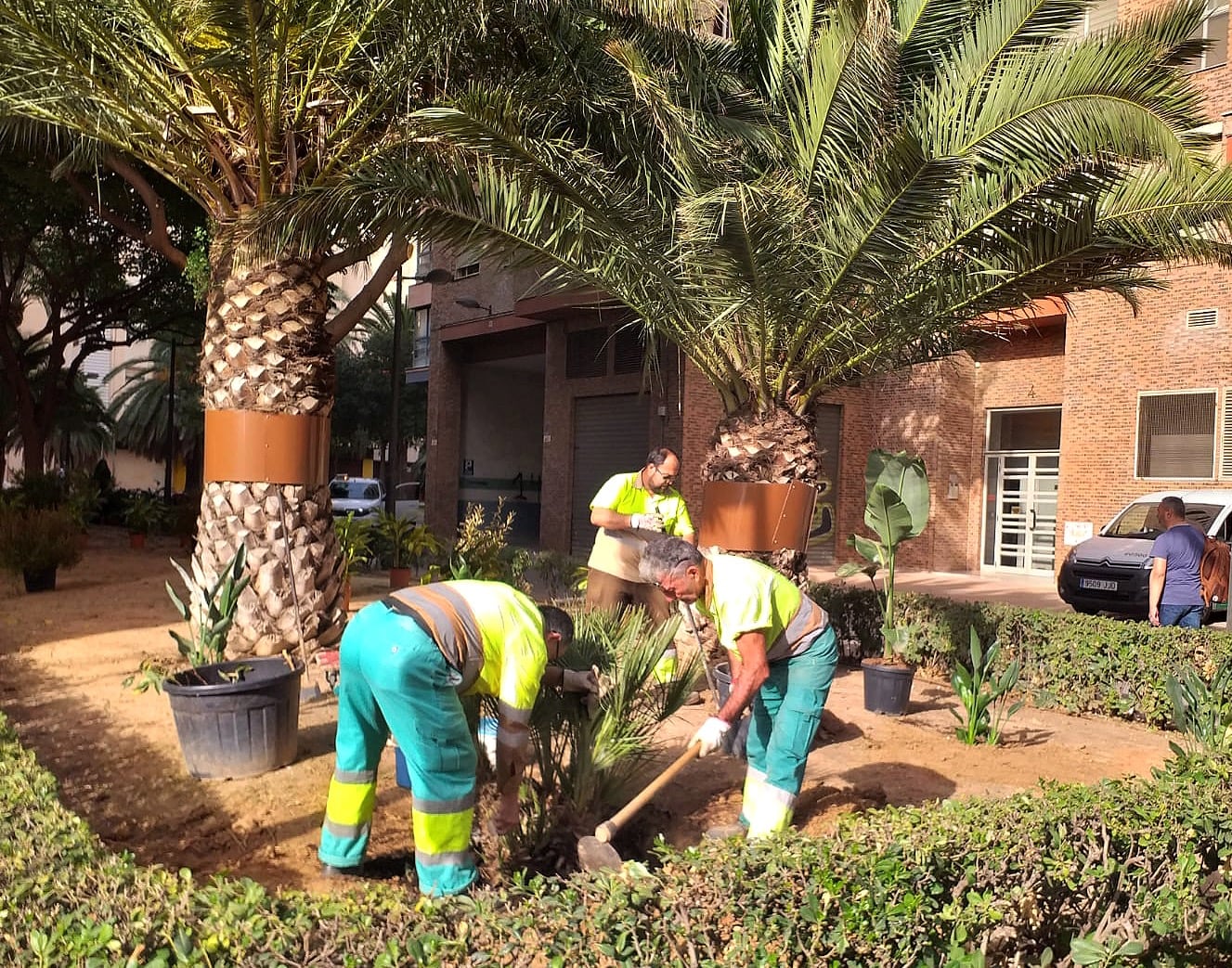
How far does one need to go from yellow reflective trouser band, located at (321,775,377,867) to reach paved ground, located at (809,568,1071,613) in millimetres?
12261

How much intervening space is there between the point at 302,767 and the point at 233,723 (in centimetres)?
51

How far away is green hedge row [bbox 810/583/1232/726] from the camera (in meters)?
7.23

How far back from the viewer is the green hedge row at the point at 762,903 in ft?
7.24

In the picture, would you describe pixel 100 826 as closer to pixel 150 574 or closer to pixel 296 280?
pixel 296 280

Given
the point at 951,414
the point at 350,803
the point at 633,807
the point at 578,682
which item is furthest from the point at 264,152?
the point at 951,414

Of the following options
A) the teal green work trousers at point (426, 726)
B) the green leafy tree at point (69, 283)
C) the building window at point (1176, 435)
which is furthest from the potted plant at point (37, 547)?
the building window at point (1176, 435)

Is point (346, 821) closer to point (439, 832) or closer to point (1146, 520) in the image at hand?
point (439, 832)

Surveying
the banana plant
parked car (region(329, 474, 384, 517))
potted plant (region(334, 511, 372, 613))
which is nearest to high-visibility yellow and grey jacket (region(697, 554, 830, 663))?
the banana plant

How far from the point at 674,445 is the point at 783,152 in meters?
11.8

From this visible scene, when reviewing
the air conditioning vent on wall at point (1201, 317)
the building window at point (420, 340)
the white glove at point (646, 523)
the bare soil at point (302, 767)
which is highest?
the building window at point (420, 340)

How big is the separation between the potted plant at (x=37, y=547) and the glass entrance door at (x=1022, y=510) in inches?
641

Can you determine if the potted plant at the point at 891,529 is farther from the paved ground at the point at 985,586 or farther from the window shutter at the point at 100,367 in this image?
the window shutter at the point at 100,367

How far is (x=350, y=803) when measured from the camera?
3.79 metres

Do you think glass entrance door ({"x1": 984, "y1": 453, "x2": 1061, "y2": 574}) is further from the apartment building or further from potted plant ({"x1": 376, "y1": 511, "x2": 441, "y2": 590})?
potted plant ({"x1": 376, "y1": 511, "x2": 441, "y2": 590})
